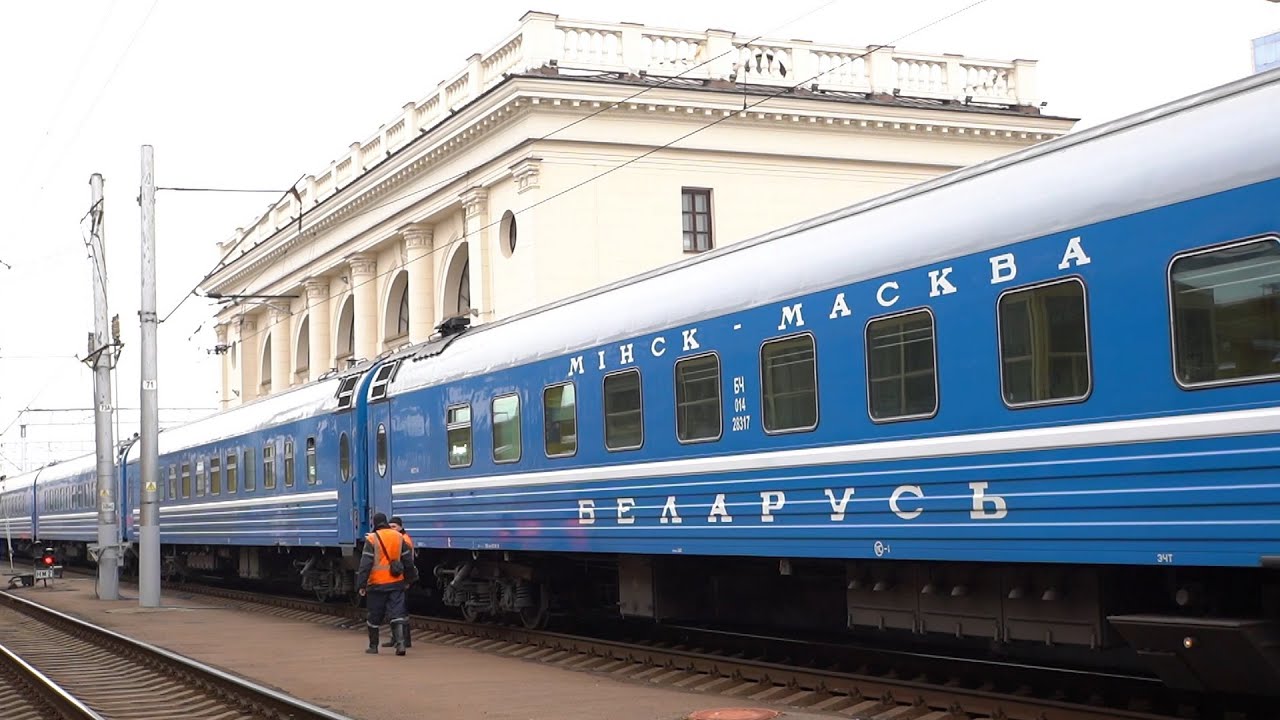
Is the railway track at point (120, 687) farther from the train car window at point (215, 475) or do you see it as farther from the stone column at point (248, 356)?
the stone column at point (248, 356)

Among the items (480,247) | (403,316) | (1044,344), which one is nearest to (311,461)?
(1044,344)

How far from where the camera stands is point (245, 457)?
27.8 metres

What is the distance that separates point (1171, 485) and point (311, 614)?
17392 mm

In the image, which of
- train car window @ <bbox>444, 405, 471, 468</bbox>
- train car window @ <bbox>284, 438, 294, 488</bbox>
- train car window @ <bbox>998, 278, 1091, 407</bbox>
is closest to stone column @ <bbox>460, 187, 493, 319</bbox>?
train car window @ <bbox>284, 438, 294, 488</bbox>

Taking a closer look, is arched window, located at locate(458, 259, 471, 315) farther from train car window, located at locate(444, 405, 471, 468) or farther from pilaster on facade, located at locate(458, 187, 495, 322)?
train car window, located at locate(444, 405, 471, 468)

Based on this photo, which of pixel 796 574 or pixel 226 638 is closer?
pixel 796 574

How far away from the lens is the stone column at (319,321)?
5203cm

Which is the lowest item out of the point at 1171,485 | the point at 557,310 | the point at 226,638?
the point at 226,638

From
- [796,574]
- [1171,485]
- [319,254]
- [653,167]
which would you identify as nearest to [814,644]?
[796,574]

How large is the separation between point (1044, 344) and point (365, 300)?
3956 cm

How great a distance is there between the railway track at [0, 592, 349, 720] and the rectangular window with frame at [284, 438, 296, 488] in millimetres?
3972

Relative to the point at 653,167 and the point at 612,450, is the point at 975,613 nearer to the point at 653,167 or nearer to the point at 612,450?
the point at 612,450

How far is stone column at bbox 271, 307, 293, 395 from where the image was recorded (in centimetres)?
5731

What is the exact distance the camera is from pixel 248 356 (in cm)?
6241
